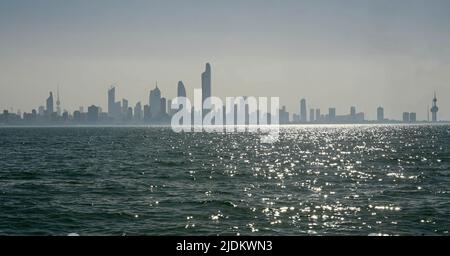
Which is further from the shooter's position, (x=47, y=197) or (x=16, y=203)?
(x=47, y=197)

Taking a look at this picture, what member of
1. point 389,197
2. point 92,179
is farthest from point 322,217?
point 92,179

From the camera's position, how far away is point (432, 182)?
40.2 m

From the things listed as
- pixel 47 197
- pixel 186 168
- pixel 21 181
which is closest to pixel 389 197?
pixel 47 197
